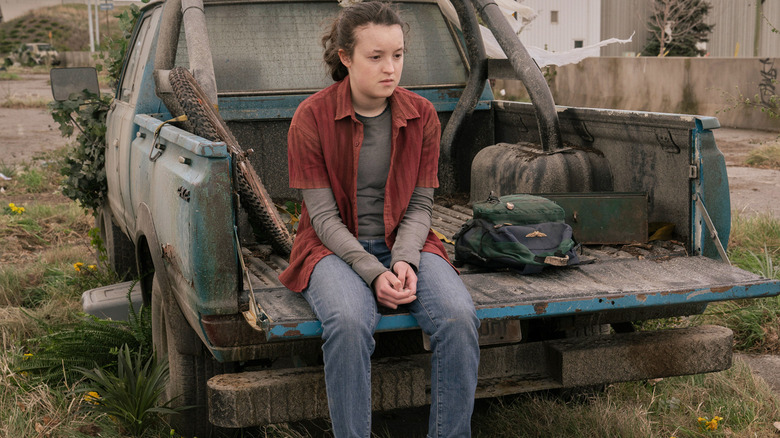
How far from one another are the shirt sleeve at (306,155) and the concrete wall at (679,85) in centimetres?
1074

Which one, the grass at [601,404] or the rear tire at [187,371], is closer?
the rear tire at [187,371]

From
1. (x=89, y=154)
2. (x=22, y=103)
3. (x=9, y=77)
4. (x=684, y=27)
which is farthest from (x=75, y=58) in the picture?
(x=89, y=154)

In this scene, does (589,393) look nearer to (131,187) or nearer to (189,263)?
(189,263)

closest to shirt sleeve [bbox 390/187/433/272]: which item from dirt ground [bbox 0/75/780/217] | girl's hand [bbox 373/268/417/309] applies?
girl's hand [bbox 373/268/417/309]

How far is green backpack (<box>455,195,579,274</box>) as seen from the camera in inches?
129

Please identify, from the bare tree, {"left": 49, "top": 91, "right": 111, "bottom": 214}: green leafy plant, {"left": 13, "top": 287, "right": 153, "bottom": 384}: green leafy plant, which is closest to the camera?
{"left": 13, "top": 287, "right": 153, "bottom": 384}: green leafy plant

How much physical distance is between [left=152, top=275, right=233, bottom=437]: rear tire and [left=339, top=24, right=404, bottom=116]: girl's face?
109 cm

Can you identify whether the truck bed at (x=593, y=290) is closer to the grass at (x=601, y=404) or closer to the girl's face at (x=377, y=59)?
the grass at (x=601, y=404)

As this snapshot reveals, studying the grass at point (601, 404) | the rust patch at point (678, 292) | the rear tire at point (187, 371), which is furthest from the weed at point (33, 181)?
the rust patch at point (678, 292)

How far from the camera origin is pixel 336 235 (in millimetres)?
3064

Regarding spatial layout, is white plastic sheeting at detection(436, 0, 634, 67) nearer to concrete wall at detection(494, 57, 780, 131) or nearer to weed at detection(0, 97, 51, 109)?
concrete wall at detection(494, 57, 780, 131)

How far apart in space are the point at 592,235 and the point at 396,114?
115cm

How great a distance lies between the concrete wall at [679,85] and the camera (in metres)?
14.1

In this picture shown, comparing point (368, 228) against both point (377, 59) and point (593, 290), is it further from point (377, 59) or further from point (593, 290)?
point (593, 290)
